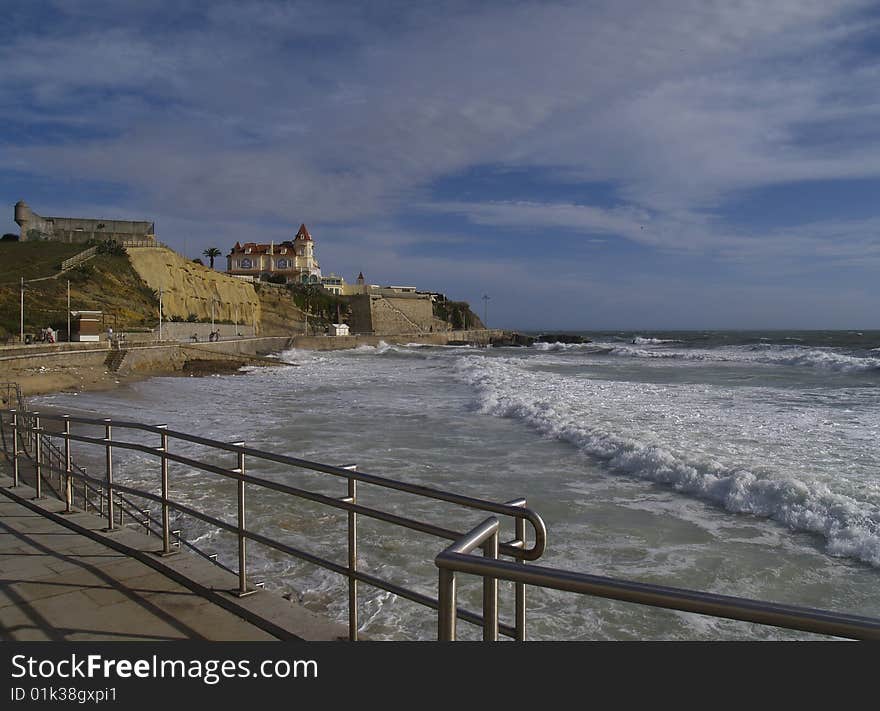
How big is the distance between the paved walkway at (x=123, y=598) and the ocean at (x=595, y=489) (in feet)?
3.78

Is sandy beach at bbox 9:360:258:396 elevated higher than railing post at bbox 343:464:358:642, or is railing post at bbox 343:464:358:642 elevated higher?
railing post at bbox 343:464:358:642

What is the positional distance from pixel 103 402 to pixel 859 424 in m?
19.5

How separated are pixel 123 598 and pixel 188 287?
58.0 m

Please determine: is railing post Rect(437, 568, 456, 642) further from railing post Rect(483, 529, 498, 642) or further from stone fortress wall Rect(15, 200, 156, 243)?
stone fortress wall Rect(15, 200, 156, 243)

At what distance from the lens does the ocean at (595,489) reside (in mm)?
5254

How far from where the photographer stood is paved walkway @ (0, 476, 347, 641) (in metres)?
3.35

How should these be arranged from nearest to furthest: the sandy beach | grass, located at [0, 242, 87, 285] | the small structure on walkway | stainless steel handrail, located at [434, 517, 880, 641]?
1. stainless steel handrail, located at [434, 517, 880, 641]
2. the sandy beach
3. the small structure on walkway
4. grass, located at [0, 242, 87, 285]

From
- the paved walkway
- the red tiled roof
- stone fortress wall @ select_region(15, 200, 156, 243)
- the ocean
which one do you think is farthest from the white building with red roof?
the paved walkway

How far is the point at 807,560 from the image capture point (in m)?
6.16

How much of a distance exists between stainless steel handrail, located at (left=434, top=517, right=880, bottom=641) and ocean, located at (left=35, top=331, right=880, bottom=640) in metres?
2.89

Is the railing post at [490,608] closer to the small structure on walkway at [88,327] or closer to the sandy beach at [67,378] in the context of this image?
the sandy beach at [67,378]

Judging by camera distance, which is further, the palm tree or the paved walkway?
the palm tree

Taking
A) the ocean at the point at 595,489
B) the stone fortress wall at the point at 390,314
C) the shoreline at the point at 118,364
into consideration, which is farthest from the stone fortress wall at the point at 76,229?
the ocean at the point at 595,489

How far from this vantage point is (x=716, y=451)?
10609 mm
